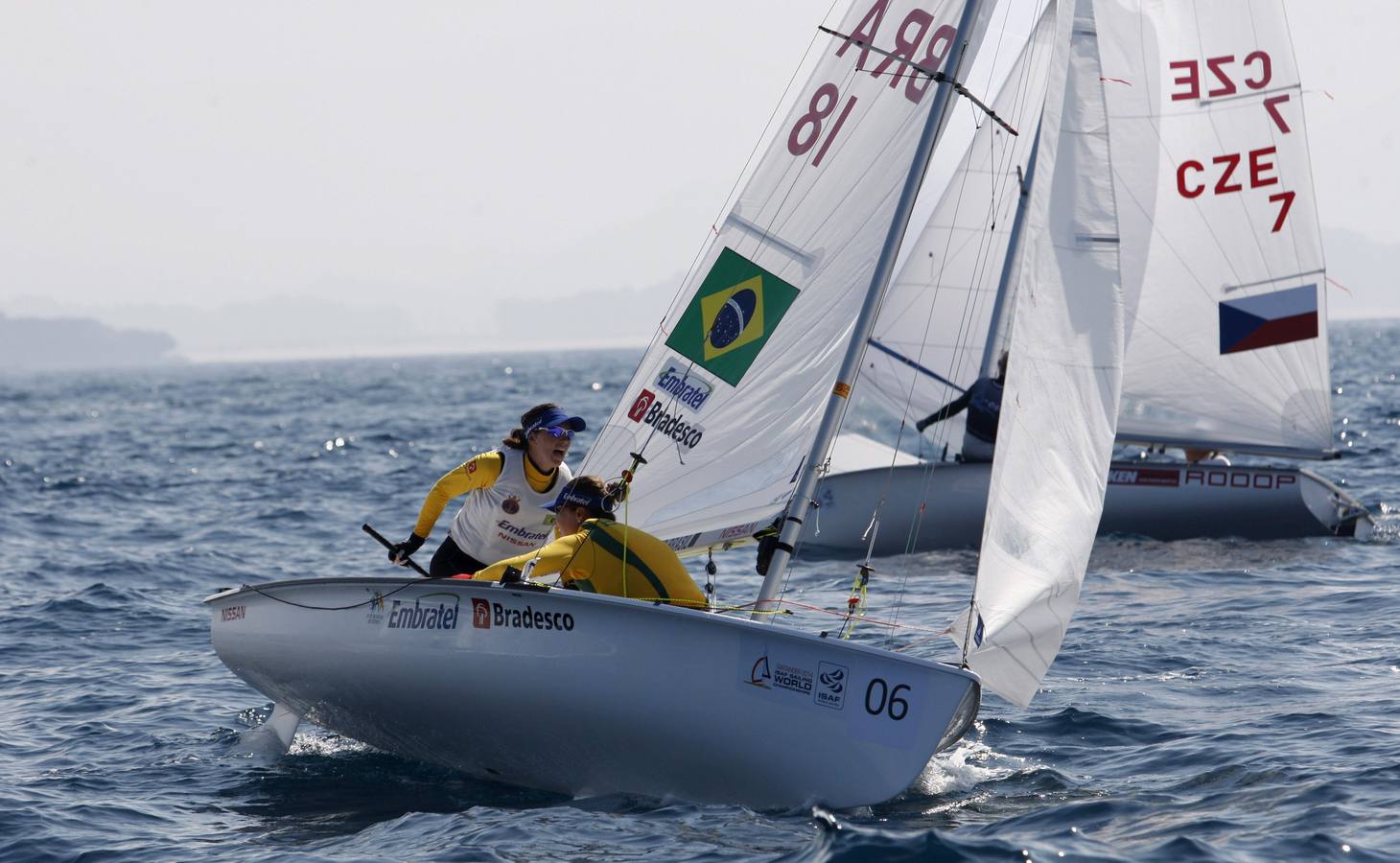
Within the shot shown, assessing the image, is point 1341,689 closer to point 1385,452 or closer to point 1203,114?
point 1203,114

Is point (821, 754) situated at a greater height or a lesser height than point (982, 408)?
lesser

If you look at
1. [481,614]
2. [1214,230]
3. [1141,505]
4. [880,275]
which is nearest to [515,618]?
[481,614]

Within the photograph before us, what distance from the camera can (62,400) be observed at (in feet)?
163

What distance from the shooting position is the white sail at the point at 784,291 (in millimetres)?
7102

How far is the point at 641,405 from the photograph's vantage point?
7.46m

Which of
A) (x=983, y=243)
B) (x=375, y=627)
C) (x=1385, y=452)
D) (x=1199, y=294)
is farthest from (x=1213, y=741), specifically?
(x=1385, y=452)

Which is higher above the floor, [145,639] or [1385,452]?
[1385,452]

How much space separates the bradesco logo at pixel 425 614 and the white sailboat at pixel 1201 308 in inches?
236

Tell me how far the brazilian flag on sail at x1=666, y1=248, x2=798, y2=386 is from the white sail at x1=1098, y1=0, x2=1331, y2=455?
5.67m

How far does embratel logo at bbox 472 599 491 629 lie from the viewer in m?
6.33

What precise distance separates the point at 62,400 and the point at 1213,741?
160ft

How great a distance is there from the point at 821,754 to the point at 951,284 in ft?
31.3

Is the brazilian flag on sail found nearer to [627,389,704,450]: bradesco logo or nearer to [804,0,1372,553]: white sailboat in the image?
[627,389,704,450]: bradesco logo

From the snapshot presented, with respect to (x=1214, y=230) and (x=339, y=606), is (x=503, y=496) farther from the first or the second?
(x=1214, y=230)
